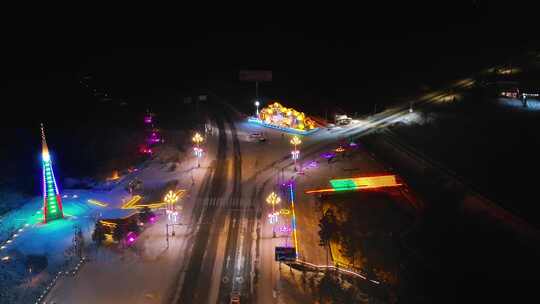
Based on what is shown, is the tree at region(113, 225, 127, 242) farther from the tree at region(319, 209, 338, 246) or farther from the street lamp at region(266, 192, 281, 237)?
the tree at region(319, 209, 338, 246)

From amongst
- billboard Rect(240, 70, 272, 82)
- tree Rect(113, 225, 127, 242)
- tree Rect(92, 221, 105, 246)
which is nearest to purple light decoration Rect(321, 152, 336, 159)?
tree Rect(113, 225, 127, 242)

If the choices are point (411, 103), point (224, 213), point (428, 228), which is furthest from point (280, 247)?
point (411, 103)

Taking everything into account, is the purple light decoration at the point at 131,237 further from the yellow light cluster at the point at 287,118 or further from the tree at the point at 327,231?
the yellow light cluster at the point at 287,118

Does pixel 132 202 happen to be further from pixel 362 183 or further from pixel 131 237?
pixel 362 183

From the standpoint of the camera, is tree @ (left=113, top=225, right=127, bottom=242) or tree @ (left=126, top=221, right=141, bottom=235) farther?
tree @ (left=126, top=221, right=141, bottom=235)

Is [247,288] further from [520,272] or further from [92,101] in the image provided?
[92,101]

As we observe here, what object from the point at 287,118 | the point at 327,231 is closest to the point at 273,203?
the point at 327,231

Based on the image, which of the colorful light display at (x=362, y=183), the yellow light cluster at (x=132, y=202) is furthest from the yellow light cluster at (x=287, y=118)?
the yellow light cluster at (x=132, y=202)
